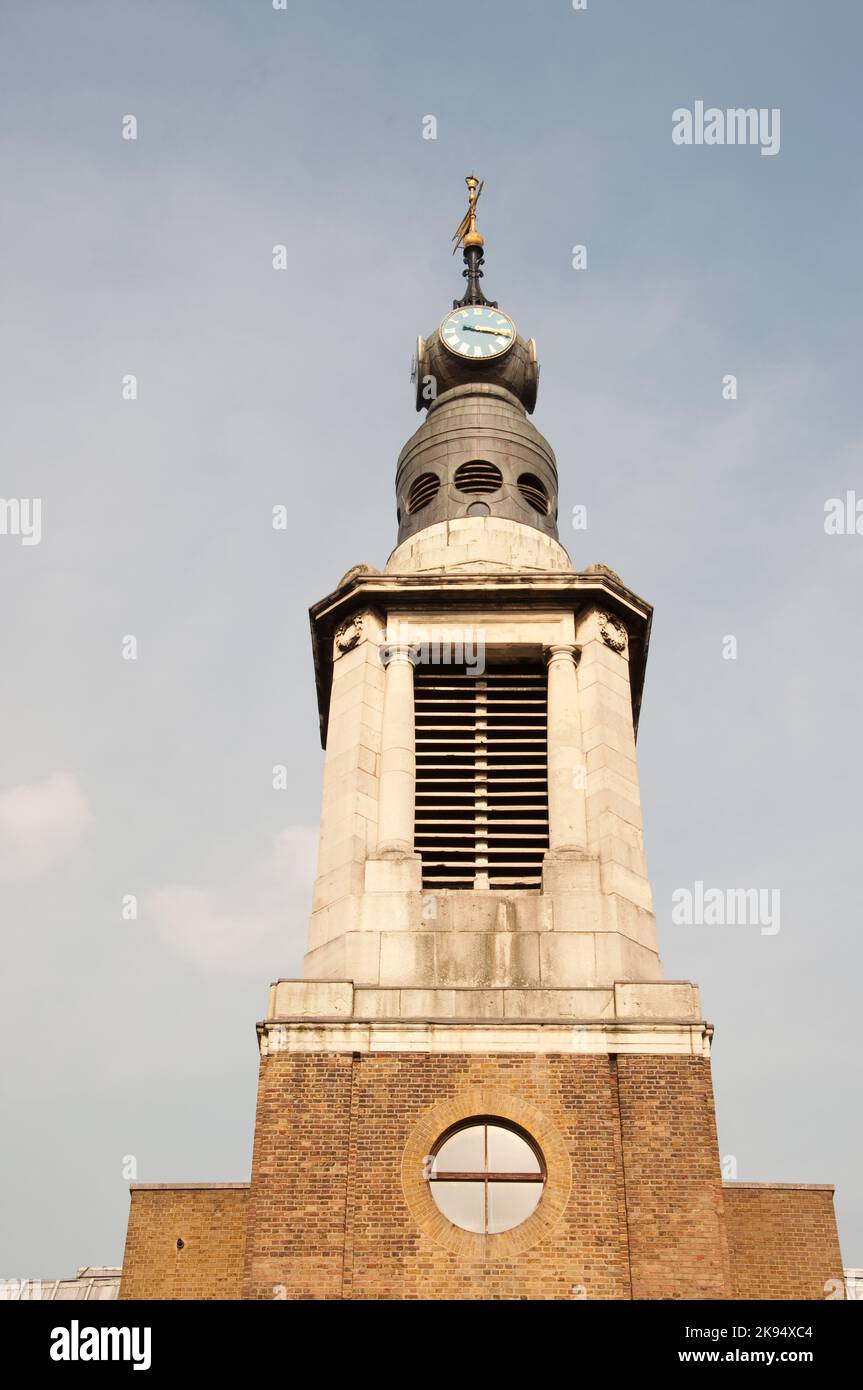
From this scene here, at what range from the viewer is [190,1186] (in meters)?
20.9

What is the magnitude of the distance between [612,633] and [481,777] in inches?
138

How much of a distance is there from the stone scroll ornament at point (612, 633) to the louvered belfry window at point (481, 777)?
119cm

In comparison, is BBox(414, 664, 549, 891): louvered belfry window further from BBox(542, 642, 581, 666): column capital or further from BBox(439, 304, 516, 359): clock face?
BBox(439, 304, 516, 359): clock face

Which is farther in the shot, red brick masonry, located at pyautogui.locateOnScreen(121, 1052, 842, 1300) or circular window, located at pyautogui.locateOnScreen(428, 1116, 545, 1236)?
circular window, located at pyautogui.locateOnScreen(428, 1116, 545, 1236)

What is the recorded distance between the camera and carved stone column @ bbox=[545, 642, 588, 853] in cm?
2317

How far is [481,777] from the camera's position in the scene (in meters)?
24.1

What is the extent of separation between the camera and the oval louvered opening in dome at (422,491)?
29781 millimetres

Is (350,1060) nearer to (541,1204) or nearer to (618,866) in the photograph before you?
(541,1204)

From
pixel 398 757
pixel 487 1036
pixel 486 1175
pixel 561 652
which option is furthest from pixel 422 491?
pixel 486 1175

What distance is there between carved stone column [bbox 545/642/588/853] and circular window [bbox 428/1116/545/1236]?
4.43m

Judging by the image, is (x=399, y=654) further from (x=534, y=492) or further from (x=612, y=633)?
(x=534, y=492)

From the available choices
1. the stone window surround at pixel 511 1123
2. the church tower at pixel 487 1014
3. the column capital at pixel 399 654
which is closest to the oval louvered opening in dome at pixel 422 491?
the church tower at pixel 487 1014

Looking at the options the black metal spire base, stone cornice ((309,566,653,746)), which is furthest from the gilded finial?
stone cornice ((309,566,653,746))
